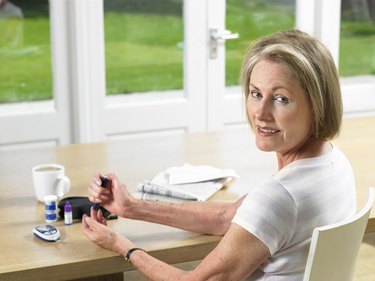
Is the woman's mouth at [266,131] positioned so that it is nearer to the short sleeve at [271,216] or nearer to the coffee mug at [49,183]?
the short sleeve at [271,216]

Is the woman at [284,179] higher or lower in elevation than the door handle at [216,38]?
lower

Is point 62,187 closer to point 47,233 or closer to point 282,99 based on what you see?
point 47,233

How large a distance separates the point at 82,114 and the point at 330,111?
8.51ft

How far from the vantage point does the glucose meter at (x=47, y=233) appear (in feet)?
6.55

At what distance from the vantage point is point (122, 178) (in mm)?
2531

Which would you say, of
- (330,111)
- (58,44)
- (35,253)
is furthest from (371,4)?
(35,253)

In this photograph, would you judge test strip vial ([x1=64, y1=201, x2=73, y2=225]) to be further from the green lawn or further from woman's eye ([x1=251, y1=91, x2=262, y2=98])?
the green lawn

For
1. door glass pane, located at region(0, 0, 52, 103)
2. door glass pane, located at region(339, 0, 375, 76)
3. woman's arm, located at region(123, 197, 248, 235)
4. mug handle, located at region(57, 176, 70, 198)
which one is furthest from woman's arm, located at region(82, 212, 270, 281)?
door glass pane, located at region(339, 0, 375, 76)

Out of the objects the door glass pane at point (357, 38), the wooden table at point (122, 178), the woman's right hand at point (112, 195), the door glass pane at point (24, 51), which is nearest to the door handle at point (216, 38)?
the door glass pane at point (357, 38)

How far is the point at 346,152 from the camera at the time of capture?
2.85 meters

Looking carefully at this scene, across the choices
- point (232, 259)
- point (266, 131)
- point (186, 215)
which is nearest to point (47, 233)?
point (186, 215)

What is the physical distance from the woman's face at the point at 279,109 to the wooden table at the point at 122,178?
32cm

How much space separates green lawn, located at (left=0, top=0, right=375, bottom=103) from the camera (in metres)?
4.24

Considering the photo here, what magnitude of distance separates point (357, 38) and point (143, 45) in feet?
4.53
